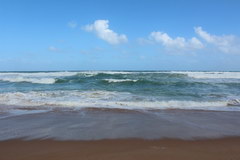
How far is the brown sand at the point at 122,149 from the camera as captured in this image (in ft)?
12.4

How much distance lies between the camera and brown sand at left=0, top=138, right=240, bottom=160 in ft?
12.4

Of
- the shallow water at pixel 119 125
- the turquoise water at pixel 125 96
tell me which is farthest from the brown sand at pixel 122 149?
the turquoise water at pixel 125 96

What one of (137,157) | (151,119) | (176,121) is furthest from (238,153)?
(151,119)

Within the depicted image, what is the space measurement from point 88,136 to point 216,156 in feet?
7.72

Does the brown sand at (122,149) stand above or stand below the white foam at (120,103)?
above

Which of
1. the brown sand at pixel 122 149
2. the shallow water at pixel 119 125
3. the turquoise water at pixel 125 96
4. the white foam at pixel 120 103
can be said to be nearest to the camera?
the brown sand at pixel 122 149

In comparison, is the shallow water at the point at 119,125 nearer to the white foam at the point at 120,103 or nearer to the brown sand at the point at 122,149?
the brown sand at the point at 122,149

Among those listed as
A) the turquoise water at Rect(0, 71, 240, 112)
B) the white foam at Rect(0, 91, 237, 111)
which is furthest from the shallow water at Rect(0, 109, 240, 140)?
the turquoise water at Rect(0, 71, 240, 112)

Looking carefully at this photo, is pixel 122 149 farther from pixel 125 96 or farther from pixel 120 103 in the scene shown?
pixel 125 96

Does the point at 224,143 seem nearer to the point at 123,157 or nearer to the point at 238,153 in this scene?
the point at 238,153

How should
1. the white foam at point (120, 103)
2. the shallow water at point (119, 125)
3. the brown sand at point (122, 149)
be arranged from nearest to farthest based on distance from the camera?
the brown sand at point (122, 149) → the shallow water at point (119, 125) → the white foam at point (120, 103)

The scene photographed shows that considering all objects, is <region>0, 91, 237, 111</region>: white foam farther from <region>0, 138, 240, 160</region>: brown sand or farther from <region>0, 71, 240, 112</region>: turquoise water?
<region>0, 138, 240, 160</region>: brown sand

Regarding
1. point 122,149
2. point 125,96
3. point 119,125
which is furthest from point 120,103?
point 122,149

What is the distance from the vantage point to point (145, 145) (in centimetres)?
430
